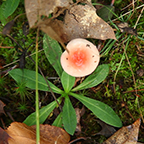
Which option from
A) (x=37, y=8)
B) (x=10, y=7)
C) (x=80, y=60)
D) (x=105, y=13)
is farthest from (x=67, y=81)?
(x=10, y=7)

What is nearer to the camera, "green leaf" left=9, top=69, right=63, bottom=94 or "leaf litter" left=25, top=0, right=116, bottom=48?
"leaf litter" left=25, top=0, right=116, bottom=48

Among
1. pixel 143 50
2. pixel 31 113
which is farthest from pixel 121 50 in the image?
pixel 31 113

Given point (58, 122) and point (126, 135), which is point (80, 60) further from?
point (126, 135)

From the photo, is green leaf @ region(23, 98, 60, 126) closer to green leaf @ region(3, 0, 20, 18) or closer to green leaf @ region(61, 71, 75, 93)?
green leaf @ region(61, 71, 75, 93)

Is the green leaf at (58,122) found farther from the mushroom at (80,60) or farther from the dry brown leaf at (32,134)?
the mushroom at (80,60)

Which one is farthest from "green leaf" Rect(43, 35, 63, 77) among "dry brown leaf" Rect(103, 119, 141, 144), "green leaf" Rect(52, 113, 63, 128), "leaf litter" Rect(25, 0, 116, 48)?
"dry brown leaf" Rect(103, 119, 141, 144)

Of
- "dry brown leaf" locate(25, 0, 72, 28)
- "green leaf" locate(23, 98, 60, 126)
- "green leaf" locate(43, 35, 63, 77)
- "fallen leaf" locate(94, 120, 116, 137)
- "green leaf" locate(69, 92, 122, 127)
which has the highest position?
"dry brown leaf" locate(25, 0, 72, 28)

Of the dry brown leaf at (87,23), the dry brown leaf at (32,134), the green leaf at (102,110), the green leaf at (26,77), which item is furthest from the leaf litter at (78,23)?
the dry brown leaf at (32,134)
